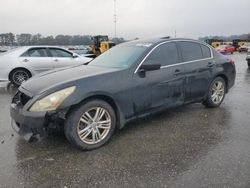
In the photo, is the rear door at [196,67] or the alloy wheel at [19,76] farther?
the alloy wheel at [19,76]

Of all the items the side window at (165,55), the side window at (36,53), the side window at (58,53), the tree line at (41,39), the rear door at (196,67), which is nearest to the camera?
the side window at (165,55)

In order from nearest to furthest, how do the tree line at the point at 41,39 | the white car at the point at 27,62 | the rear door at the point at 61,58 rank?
the white car at the point at 27,62 → the rear door at the point at 61,58 → the tree line at the point at 41,39

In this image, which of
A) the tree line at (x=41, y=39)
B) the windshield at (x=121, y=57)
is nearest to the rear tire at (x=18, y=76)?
the windshield at (x=121, y=57)

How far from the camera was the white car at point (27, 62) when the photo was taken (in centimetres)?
935

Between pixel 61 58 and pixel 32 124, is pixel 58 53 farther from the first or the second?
pixel 32 124

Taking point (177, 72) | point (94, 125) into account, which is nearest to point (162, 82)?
point (177, 72)

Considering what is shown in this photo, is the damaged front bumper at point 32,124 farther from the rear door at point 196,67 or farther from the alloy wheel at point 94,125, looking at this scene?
the rear door at point 196,67

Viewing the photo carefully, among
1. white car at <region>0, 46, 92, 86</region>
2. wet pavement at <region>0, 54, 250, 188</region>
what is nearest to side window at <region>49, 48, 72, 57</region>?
white car at <region>0, 46, 92, 86</region>

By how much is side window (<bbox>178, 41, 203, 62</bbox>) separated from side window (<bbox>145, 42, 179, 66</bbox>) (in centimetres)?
21

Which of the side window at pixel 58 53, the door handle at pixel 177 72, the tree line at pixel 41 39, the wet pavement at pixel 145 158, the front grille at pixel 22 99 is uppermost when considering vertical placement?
the tree line at pixel 41 39

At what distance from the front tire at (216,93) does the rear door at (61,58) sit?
19.4 feet

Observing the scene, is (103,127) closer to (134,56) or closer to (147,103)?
(147,103)

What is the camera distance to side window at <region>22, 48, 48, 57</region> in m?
9.71

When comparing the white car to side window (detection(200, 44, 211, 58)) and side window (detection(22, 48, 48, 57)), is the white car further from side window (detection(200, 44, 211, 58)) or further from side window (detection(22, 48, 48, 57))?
side window (detection(200, 44, 211, 58))
